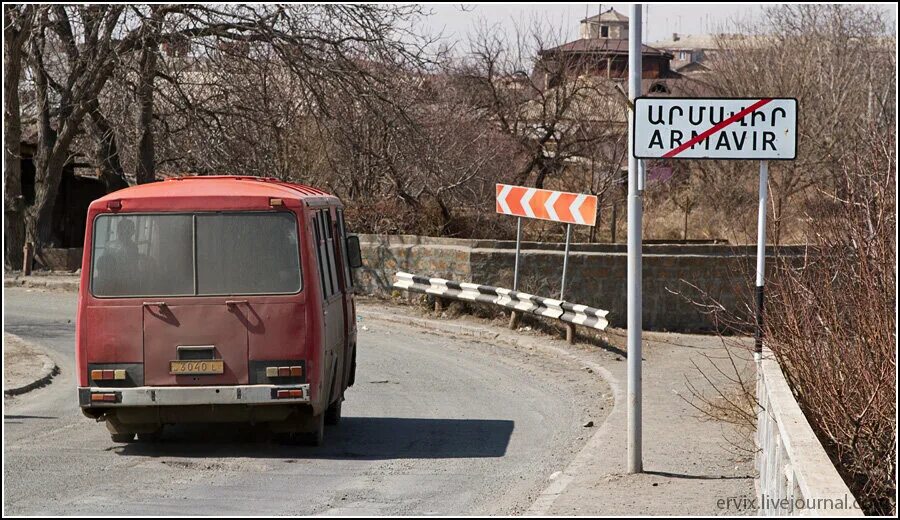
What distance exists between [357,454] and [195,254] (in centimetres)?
237

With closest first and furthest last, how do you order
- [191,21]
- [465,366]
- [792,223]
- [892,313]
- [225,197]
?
[892,313], [225,197], [465,366], [191,21], [792,223]

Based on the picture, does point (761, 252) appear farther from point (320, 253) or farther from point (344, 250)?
point (344, 250)

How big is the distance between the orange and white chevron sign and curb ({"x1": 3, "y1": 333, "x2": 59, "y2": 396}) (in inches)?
312

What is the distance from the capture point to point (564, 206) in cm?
1870

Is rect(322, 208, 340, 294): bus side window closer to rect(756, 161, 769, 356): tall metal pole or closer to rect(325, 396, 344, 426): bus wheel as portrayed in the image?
rect(325, 396, 344, 426): bus wheel

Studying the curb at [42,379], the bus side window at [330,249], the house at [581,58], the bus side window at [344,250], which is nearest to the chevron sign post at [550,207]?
the bus side window at [344,250]

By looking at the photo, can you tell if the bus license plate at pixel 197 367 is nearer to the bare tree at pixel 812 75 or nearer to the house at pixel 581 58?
the bare tree at pixel 812 75

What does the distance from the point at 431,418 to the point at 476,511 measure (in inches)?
171

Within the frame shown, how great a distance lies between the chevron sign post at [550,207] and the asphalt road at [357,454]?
2868 mm

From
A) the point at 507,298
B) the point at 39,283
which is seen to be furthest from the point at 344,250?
the point at 39,283

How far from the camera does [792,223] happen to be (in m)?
29.3

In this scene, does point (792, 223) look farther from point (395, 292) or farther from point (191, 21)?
point (191, 21)

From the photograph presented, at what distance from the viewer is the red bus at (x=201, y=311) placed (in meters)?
10.2

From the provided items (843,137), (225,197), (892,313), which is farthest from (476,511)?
(843,137)
